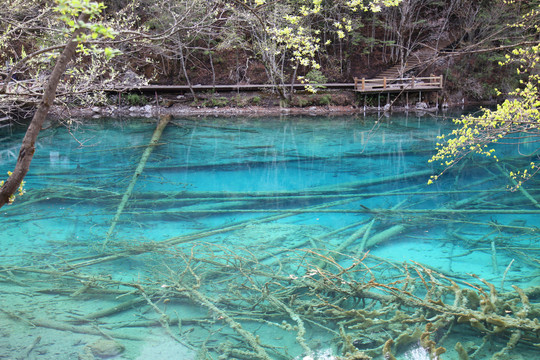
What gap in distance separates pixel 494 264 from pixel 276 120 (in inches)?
619

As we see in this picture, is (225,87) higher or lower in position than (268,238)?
higher

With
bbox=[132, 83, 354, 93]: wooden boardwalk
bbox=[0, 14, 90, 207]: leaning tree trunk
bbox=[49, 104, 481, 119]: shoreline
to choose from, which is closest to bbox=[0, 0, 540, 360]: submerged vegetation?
bbox=[0, 14, 90, 207]: leaning tree trunk

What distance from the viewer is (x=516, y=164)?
11492 millimetres

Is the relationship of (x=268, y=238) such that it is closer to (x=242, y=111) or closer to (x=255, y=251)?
(x=255, y=251)

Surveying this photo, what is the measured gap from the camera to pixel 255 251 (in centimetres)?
624

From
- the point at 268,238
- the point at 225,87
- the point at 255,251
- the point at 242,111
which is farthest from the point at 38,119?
the point at 225,87

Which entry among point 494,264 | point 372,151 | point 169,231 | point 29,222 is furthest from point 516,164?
point 29,222

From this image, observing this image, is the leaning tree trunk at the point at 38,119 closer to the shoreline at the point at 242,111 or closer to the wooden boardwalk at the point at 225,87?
the shoreline at the point at 242,111

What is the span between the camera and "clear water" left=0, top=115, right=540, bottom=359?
4129 millimetres

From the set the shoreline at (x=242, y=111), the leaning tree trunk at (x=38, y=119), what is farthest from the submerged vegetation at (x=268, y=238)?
the shoreline at (x=242, y=111)

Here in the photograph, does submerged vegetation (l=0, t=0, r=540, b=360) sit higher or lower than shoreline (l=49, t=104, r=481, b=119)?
lower

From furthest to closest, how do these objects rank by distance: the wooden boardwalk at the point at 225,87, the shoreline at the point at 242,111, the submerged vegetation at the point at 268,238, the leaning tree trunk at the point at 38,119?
the wooden boardwalk at the point at 225,87
the shoreline at the point at 242,111
the submerged vegetation at the point at 268,238
the leaning tree trunk at the point at 38,119

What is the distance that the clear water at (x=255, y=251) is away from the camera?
413 cm

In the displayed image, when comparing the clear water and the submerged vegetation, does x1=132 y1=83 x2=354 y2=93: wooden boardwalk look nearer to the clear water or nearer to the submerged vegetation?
the submerged vegetation
